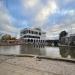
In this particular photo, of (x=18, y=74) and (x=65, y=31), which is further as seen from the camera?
(x=65, y=31)

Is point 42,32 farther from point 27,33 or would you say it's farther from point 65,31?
point 65,31

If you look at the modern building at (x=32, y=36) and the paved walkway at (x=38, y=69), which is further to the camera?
the modern building at (x=32, y=36)

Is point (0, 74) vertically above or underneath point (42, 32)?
underneath

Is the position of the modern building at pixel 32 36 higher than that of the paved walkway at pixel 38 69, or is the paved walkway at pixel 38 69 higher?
the modern building at pixel 32 36

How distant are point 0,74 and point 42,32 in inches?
3232

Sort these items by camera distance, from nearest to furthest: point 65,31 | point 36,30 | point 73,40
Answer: point 73,40 < point 65,31 < point 36,30

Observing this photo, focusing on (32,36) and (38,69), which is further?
(32,36)

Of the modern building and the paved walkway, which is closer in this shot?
the paved walkway

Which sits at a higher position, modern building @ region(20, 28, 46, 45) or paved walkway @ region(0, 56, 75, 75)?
modern building @ region(20, 28, 46, 45)

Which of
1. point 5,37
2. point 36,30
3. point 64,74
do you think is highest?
point 36,30

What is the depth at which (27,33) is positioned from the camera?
73.7 metres

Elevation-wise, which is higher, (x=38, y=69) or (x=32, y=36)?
(x=32, y=36)

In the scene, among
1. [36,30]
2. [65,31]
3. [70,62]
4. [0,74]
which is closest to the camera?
[0,74]

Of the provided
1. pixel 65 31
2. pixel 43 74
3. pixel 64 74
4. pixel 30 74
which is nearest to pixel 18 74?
pixel 30 74
